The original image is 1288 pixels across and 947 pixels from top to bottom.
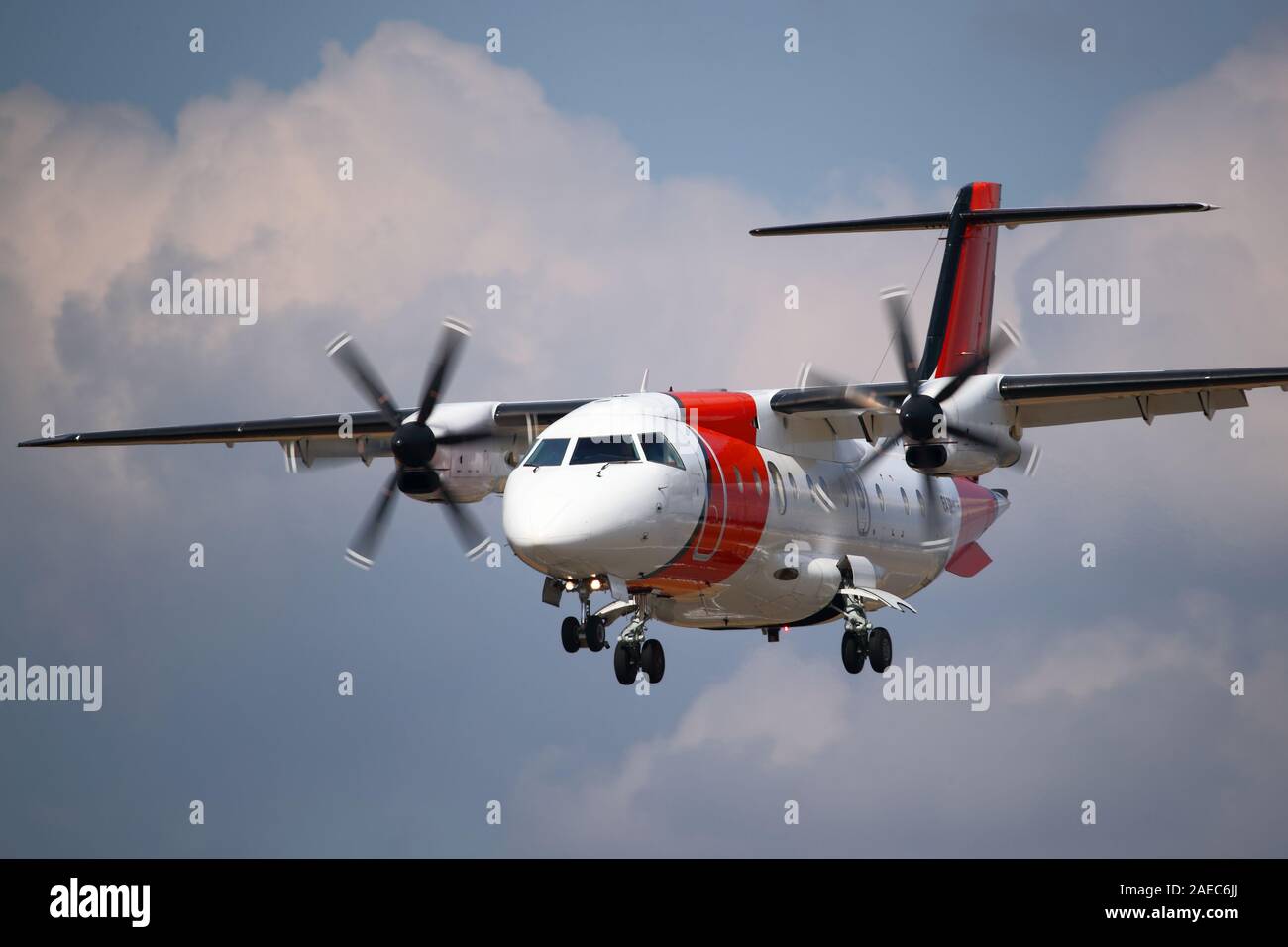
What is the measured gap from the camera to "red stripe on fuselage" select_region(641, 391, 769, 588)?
26.8 metres

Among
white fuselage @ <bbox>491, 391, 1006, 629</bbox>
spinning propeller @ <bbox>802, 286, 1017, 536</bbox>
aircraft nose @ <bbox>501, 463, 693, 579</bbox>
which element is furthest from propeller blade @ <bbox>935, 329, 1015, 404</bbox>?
aircraft nose @ <bbox>501, 463, 693, 579</bbox>

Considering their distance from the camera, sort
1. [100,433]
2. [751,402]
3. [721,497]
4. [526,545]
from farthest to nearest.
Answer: [100,433]
[751,402]
[721,497]
[526,545]

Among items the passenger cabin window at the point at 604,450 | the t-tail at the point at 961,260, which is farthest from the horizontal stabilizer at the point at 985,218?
the passenger cabin window at the point at 604,450

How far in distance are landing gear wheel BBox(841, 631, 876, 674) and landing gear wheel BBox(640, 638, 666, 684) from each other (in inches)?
114

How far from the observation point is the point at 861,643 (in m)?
29.5

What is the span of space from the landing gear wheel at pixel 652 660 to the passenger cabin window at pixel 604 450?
3236 millimetres

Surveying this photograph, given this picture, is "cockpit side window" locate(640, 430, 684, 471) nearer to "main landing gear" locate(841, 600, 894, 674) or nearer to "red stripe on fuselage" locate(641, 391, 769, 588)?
"red stripe on fuselage" locate(641, 391, 769, 588)

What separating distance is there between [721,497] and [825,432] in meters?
3.32

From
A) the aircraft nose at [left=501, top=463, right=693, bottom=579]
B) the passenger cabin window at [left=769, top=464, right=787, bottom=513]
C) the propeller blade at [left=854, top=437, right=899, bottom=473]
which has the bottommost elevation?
the aircraft nose at [left=501, top=463, right=693, bottom=579]

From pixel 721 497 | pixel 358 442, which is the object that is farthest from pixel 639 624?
pixel 358 442

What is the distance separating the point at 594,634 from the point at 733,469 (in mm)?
2812

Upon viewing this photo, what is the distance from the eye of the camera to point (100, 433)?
106 ft

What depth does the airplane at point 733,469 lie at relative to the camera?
1017 inches
